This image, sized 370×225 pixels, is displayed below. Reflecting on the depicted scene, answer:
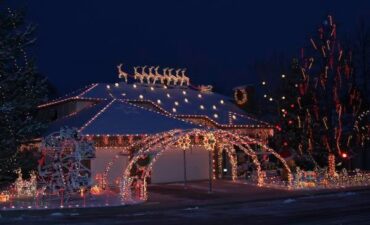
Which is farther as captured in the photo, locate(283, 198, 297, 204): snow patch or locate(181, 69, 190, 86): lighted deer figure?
locate(181, 69, 190, 86): lighted deer figure

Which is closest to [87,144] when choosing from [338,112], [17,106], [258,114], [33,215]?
[17,106]

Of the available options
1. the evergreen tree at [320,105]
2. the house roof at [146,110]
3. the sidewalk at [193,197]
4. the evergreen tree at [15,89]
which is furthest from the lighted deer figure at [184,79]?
the evergreen tree at [15,89]

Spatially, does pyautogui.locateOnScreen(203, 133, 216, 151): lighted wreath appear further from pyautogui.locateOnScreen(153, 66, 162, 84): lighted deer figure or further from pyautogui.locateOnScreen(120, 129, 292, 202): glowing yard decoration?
pyautogui.locateOnScreen(153, 66, 162, 84): lighted deer figure

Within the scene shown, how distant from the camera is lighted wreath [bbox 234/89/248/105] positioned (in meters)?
43.8

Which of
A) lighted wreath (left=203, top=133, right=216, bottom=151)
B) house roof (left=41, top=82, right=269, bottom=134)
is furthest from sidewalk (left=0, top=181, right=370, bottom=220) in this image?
house roof (left=41, top=82, right=269, bottom=134)

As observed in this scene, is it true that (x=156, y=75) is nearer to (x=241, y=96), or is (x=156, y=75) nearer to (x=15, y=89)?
(x=241, y=96)

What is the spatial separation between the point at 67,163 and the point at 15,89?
4340mm

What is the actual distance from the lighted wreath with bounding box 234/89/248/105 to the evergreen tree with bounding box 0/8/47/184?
18566 millimetres

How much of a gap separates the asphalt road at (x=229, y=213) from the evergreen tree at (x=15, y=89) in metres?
5.72

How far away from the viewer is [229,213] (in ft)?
70.3

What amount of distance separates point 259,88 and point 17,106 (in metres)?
32.7

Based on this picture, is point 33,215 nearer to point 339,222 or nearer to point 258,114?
point 339,222

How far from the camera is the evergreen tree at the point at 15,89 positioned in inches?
Result: 1040

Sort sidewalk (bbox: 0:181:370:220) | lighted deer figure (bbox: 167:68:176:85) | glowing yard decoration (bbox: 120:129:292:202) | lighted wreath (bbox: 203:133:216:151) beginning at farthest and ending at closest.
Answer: lighted deer figure (bbox: 167:68:176:85) < lighted wreath (bbox: 203:133:216:151) < glowing yard decoration (bbox: 120:129:292:202) < sidewalk (bbox: 0:181:370:220)
